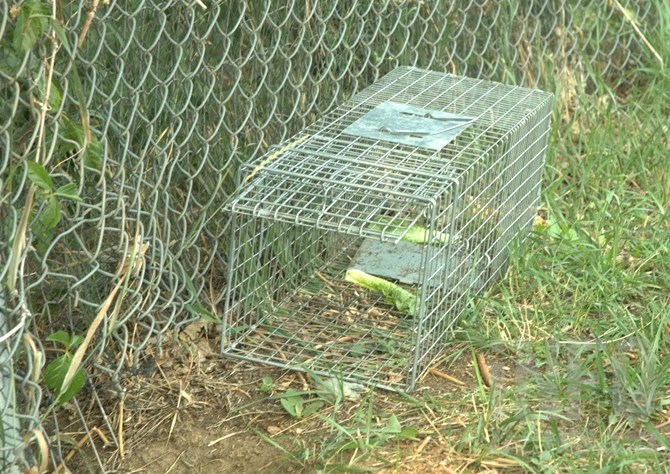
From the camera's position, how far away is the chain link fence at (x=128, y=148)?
2545mm

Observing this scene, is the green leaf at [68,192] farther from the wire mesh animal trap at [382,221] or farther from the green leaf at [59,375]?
the wire mesh animal trap at [382,221]

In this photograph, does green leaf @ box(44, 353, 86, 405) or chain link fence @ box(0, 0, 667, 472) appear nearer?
chain link fence @ box(0, 0, 667, 472)

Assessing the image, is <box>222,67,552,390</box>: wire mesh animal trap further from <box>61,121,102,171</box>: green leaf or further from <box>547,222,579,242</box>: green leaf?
<box>61,121,102,171</box>: green leaf

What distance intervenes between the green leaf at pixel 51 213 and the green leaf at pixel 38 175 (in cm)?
6

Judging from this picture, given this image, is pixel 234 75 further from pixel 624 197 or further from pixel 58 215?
pixel 624 197

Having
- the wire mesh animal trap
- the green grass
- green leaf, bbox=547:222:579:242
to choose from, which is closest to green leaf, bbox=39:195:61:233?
the wire mesh animal trap

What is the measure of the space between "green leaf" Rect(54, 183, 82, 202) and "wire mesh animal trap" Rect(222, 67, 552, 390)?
49 cm

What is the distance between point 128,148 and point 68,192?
38cm

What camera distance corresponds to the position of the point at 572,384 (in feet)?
9.85

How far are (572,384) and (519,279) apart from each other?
0.56 m

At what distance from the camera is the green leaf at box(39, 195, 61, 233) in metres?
2.54

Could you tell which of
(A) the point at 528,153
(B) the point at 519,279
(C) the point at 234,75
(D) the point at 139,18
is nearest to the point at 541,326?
(B) the point at 519,279

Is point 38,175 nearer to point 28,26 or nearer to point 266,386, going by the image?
point 28,26

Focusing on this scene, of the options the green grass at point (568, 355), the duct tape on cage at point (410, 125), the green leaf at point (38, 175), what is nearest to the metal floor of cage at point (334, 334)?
the green grass at point (568, 355)
